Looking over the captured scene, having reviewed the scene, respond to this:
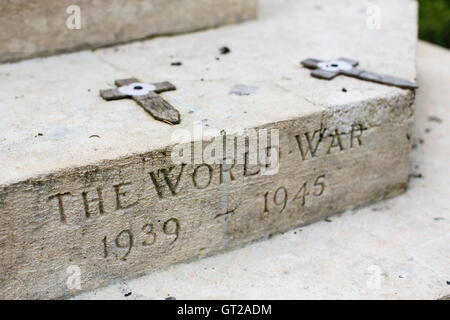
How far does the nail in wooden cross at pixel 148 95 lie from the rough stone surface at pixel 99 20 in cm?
71

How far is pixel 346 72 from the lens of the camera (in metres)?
3.05

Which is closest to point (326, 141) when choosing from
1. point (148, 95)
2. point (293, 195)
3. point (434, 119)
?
point (293, 195)

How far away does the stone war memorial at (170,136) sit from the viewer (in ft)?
7.36

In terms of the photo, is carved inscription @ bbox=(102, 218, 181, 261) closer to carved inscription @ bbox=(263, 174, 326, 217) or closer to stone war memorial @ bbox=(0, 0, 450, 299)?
stone war memorial @ bbox=(0, 0, 450, 299)

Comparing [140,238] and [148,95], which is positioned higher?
[148,95]

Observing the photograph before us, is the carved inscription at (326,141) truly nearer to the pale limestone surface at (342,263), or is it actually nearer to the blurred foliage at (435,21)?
the pale limestone surface at (342,263)

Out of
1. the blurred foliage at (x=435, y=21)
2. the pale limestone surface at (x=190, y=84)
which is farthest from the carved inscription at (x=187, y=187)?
the blurred foliage at (x=435, y=21)

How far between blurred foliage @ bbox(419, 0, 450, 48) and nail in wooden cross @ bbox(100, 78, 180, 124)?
370 centimetres

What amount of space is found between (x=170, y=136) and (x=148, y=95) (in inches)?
16.3

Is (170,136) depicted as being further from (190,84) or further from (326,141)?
(326,141)

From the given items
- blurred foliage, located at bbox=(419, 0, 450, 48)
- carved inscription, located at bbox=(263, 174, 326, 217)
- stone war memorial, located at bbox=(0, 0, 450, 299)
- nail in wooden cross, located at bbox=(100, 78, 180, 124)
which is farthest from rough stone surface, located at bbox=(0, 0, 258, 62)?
blurred foliage, located at bbox=(419, 0, 450, 48)

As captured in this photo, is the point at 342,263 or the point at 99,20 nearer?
the point at 342,263

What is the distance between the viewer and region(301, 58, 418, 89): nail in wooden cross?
2.93m
